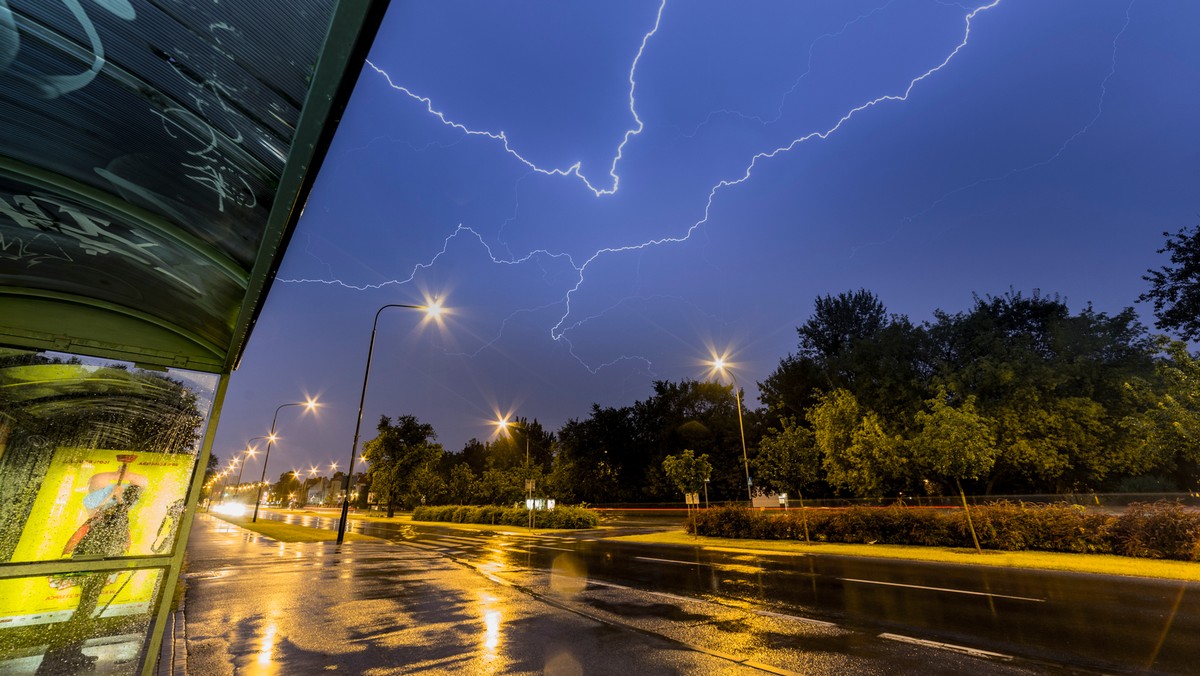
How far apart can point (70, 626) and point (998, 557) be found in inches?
783

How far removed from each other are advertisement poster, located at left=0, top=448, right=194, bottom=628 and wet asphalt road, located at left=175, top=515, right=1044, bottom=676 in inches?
54.4

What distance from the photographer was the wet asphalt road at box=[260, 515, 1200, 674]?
5.76 m

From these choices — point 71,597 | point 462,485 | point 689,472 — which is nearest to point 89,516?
point 71,597

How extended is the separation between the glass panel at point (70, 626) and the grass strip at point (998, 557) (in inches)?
680

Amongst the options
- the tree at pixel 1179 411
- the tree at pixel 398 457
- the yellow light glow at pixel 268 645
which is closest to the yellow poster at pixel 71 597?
the yellow light glow at pixel 268 645

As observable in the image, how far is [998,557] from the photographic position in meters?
14.1

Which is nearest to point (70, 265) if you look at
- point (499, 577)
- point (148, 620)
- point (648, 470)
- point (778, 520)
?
point (148, 620)

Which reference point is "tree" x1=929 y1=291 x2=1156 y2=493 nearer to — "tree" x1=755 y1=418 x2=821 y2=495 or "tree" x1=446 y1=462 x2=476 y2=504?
"tree" x1=755 y1=418 x2=821 y2=495

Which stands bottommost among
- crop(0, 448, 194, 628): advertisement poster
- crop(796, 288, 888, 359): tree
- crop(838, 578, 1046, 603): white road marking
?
crop(838, 578, 1046, 603): white road marking

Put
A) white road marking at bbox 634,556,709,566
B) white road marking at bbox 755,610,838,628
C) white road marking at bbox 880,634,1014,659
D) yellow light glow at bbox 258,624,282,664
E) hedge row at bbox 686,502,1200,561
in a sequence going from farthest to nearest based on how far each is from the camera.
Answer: white road marking at bbox 634,556,709,566
hedge row at bbox 686,502,1200,561
white road marking at bbox 755,610,838,628
white road marking at bbox 880,634,1014,659
yellow light glow at bbox 258,624,282,664

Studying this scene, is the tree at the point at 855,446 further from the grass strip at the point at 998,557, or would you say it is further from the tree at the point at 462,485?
the tree at the point at 462,485

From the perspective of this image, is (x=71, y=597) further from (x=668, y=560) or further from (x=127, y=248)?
(x=668, y=560)

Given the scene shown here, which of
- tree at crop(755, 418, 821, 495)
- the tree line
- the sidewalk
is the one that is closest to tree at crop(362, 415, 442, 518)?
the tree line

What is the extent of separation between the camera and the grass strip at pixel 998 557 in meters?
11.3
